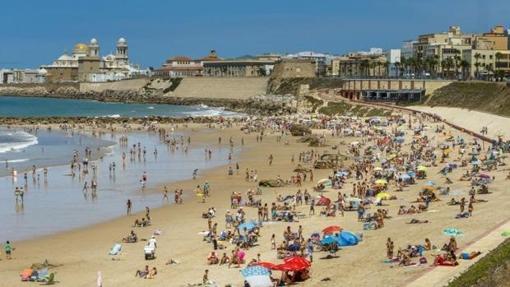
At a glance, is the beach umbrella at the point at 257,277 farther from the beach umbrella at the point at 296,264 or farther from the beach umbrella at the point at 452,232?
the beach umbrella at the point at 452,232

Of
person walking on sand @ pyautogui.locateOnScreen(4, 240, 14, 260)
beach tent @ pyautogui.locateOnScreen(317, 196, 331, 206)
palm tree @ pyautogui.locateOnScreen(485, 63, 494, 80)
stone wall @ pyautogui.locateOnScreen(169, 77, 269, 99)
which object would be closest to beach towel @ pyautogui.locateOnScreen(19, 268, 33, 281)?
person walking on sand @ pyautogui.locateOnScreen(4, 240, 14, 260)

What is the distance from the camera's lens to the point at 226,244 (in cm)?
2244

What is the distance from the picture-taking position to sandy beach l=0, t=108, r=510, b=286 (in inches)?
715

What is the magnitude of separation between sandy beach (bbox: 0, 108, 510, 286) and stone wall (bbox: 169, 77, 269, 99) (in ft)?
332

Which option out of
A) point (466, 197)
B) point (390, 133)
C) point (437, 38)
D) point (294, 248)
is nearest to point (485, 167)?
point (466, 197)

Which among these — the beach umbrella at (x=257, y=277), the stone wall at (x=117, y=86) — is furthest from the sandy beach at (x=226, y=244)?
the stone wall at (x=117, y=86)

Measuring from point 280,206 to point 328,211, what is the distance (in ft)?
5.74

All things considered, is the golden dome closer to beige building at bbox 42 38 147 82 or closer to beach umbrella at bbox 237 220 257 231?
beige building at bbox 42 38 147 82

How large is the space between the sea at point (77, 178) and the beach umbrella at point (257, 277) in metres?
9.74

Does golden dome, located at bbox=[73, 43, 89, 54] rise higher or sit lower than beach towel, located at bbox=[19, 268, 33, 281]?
higher

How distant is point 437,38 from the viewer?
408ft

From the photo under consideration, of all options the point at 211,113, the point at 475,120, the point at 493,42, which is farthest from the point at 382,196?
the point at 493,42

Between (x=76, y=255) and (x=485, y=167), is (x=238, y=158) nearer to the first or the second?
(x=485, y=167)

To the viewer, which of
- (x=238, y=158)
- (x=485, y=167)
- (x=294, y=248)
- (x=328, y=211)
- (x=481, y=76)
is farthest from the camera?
(x=481, y=76)
